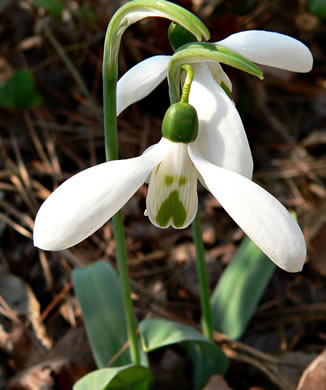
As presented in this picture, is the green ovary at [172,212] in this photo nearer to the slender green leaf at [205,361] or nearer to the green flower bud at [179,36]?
the green flower bud at [179,36]

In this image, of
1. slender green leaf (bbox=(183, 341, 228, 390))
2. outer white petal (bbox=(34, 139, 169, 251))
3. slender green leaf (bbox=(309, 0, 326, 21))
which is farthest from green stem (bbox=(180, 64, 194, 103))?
slender green leaf (bbox=(309, 0, 326, 21))

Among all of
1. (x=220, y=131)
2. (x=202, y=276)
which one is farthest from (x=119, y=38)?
(x=202, y=276)

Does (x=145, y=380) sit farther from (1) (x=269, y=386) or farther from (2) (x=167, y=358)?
(1) (x=269, y=386)

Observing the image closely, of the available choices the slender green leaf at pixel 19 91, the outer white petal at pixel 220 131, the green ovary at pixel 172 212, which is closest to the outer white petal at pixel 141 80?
the outer white petal at pixel 220 131

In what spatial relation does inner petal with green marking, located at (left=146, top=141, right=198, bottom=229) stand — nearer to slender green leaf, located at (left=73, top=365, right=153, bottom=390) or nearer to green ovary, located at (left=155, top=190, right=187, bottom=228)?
green ovary, located at (left=155, top=190, right=187, bottom=228)

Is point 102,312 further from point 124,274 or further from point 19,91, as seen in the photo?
point 19,91
